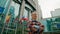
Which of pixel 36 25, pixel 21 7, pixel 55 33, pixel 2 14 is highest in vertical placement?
pixel 21 7

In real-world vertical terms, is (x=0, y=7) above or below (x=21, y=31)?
above

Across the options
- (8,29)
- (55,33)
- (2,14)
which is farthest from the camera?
(2,14)

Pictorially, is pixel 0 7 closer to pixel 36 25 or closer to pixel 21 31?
pixel 21 31

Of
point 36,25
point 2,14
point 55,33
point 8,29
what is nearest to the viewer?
point 36,25

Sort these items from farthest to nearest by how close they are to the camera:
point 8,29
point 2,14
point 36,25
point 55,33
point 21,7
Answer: point 21,7, point 2,14, point 8,29, point 55,33, point 36,25

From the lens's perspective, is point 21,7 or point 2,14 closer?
point 2,14

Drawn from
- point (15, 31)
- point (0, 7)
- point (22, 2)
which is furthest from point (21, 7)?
point (15, 31)

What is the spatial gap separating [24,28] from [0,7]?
2.79 feet

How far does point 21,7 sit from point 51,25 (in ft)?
6.58

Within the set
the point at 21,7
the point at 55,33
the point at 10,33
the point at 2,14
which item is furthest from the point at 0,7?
the point at 21,7

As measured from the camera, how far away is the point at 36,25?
1847 mm

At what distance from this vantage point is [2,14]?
2.69m

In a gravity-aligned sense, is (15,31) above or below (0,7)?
below

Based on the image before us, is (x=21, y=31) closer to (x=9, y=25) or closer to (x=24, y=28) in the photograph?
(x=24, y=28)
